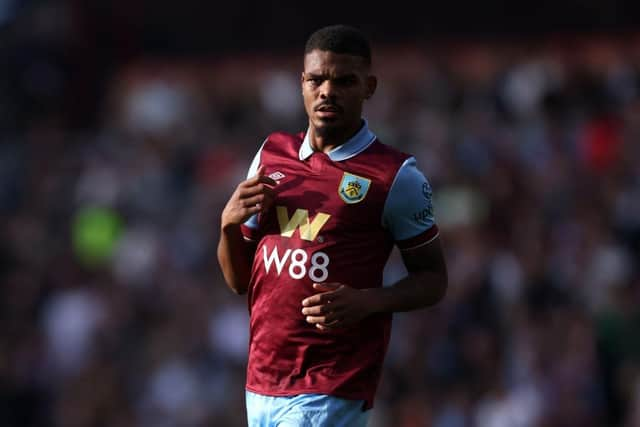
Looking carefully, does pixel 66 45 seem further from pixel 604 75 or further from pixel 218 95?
pixel 604 75

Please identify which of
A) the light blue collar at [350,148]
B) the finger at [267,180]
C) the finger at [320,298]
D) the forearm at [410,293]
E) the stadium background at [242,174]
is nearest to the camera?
the finger at [320,298]

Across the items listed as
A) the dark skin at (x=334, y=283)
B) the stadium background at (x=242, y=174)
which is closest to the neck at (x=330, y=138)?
the dark skin at (x=334, y=283)

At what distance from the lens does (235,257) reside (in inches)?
216

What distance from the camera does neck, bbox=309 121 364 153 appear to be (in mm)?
5379

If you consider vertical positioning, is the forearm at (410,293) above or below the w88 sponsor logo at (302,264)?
below

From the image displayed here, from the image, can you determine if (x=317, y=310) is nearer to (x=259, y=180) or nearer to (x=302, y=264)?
(x=302, y=264)

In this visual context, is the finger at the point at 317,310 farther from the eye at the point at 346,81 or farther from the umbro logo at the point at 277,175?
the eye at the point at 346,81

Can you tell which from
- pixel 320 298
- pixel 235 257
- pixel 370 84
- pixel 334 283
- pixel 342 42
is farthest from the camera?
pixel 235 257

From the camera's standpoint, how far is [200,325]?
12.8 metres

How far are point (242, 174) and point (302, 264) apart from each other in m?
9.06

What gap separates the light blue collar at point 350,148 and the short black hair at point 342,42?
302 millimetres

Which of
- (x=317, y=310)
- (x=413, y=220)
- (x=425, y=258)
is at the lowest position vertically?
(x=317, y=310)

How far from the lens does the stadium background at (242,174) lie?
34.8 feet

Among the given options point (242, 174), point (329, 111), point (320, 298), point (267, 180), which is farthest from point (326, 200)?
point (242, 174)
